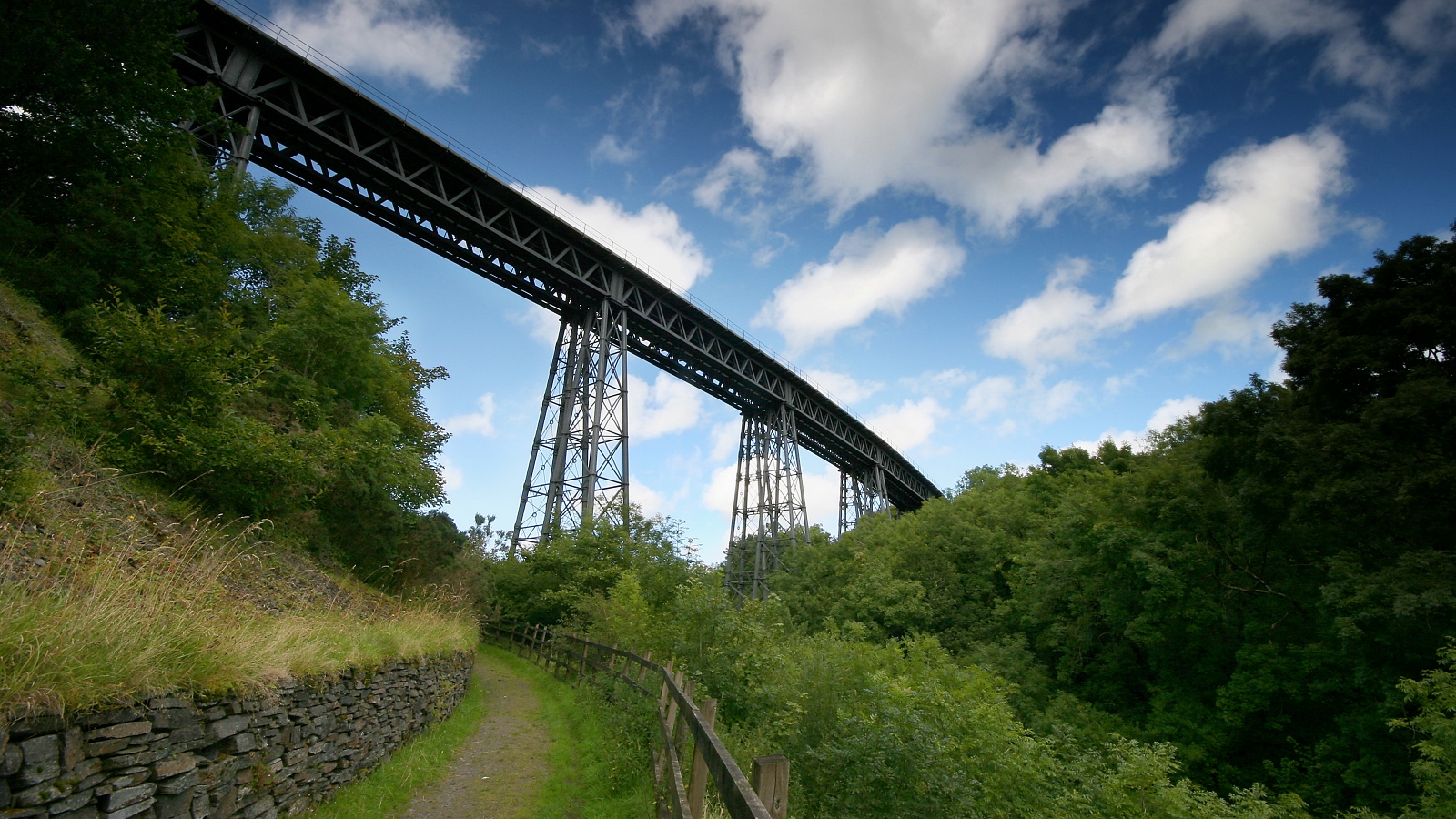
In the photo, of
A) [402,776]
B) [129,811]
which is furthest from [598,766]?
[129,811]

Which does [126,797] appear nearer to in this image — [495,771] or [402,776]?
[402,776]

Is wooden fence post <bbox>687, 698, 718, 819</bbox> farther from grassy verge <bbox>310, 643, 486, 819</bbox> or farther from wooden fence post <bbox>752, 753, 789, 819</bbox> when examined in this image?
grassy verge <bbox>310, 643, 486, 819</bbox>

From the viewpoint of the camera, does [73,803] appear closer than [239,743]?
Yes

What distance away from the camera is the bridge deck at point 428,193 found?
15453mm

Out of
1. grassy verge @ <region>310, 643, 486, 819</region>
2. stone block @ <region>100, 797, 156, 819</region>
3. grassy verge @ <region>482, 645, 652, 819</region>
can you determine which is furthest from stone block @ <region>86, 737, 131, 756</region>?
grassy verge @ <region>482, 645, 652, 819</region>

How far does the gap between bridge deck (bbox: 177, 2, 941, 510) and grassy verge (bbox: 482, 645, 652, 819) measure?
15.3m

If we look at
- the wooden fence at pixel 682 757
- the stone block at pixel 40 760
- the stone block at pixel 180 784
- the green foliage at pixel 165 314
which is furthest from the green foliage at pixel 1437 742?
the green foliage at pixel 165 314

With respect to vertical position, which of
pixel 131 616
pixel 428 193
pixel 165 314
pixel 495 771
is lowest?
pixel 495 771

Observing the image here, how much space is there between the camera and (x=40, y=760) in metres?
2.95

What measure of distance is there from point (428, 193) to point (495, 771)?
16.4m

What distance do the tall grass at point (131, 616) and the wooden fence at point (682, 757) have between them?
3.11m

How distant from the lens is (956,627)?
2414 centimetres

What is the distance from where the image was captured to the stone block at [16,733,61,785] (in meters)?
2.88

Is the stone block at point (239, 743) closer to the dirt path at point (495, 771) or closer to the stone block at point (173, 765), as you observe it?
the stone block at point (173, 765)
